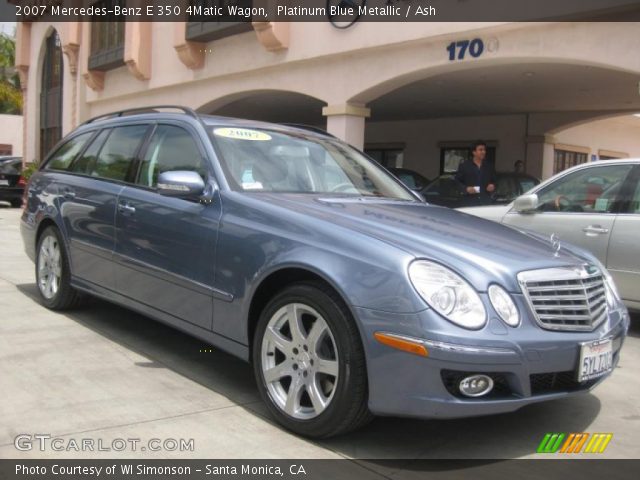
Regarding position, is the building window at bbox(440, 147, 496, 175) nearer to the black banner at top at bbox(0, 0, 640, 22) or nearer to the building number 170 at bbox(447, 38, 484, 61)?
the black banner at top at bbox(0, 0, 640, 22)

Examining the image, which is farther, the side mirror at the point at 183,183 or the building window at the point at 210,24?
the building window at the point at 210,24

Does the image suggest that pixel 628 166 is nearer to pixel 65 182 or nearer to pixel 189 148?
pixel 189 148

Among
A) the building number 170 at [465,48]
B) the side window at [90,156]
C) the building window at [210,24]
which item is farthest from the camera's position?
the building window at [210,24]

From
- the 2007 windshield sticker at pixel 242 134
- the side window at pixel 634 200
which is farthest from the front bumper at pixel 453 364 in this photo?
the side window at pixel 634 200

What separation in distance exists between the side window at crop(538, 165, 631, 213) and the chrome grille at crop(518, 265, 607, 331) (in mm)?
2924

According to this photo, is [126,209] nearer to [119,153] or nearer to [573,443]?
[119,153]

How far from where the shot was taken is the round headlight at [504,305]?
292 centimetres

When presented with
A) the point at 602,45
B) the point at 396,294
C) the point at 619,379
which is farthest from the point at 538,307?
the point at 602,45

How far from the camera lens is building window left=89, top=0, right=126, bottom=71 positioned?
20297 mm

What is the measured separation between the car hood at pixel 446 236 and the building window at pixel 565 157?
1654 cm

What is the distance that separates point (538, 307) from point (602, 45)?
7.27 metres

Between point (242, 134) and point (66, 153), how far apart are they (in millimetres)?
2400

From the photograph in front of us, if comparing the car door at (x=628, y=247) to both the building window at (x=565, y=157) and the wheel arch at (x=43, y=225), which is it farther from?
the building window at (x=565, y=157)

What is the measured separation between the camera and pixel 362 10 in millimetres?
12227
